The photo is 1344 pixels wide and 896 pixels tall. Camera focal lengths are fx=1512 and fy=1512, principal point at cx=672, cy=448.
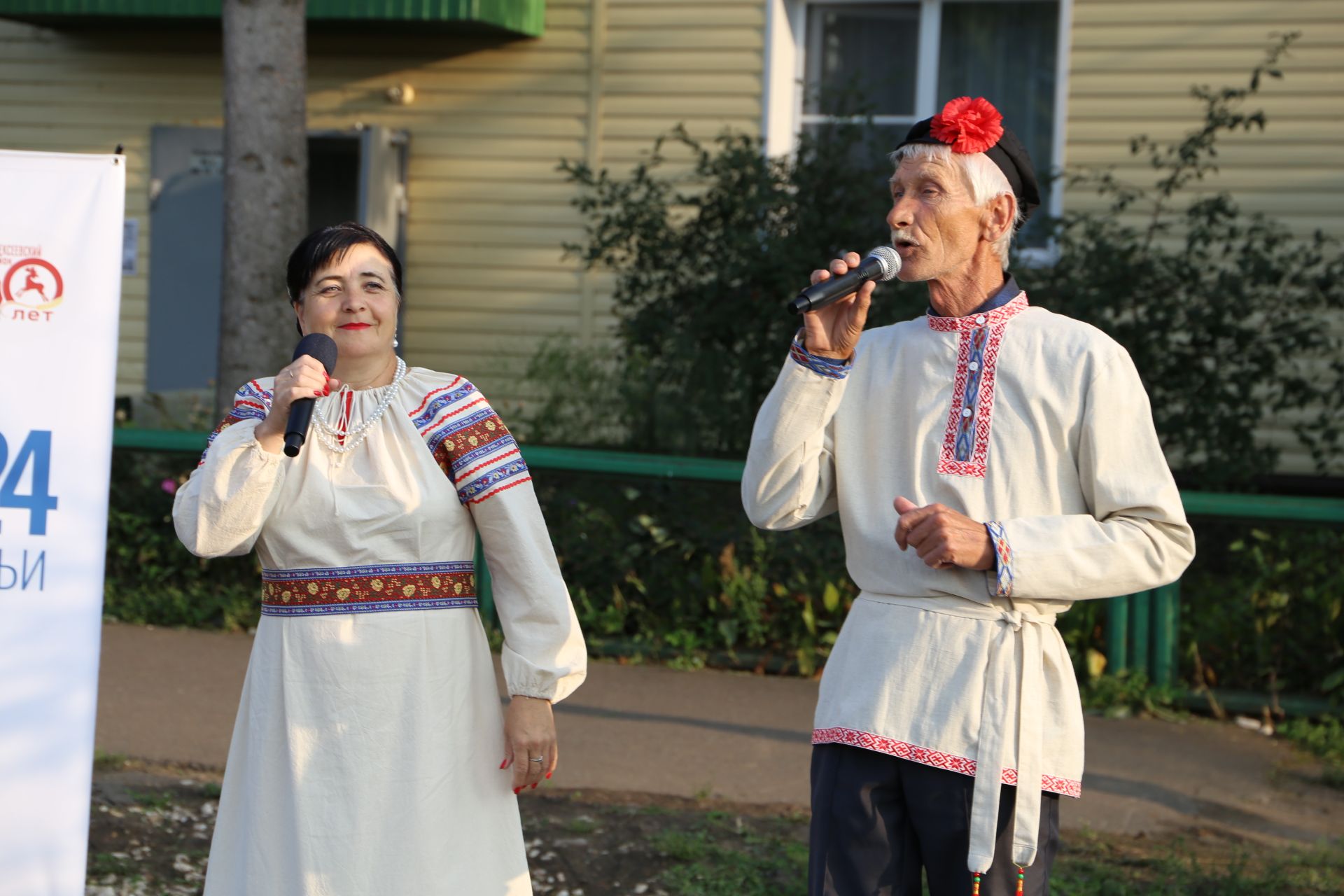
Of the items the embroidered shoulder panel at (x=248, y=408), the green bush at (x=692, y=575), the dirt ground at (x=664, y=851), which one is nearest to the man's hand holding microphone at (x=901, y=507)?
the embroidered shoulder panel at (x=248, y=408)

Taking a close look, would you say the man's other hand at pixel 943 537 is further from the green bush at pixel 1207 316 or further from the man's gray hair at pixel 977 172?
the green bush at pixel 1207 316

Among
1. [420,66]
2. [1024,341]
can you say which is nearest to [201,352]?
[420,66]

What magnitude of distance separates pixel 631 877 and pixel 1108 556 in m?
2.34

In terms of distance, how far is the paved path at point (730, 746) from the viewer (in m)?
5.31

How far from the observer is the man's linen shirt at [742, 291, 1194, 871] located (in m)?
2.65

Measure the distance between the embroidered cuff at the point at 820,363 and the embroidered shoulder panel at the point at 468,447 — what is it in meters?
0.58

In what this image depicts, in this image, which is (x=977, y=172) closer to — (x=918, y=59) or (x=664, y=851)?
(x=664, y=851)

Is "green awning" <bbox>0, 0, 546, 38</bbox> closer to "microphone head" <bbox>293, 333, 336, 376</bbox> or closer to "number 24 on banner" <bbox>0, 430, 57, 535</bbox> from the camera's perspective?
"number 24 on banner" <bbox>0, 430, 57, 535</bbox>

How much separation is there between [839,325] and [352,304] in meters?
0.97

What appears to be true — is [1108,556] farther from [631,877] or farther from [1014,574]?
[631,877]

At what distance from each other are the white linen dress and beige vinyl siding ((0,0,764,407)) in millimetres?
7265

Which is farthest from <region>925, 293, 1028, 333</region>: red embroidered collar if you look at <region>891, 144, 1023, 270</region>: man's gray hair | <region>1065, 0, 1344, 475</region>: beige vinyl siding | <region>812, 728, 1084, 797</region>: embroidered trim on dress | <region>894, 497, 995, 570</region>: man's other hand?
<region>1065, 0, 1344, 475</region>: beige vinyl siding

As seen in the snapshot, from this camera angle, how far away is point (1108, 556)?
2650 mm

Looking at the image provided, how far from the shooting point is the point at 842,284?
8.77 ft
